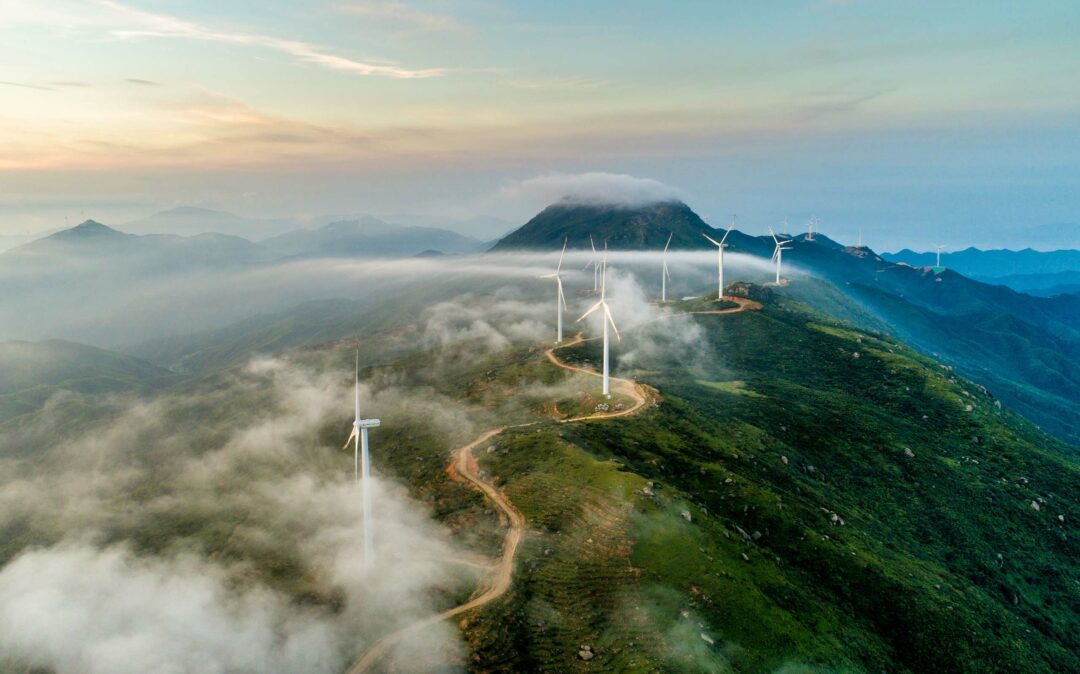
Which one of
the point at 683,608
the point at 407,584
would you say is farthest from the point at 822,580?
the point at 407,584

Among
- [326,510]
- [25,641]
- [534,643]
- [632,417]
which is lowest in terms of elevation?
[25,641]

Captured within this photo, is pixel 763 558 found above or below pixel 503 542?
below

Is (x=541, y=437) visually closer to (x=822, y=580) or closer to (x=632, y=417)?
(x=632, y=417)

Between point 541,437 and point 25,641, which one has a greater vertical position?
point 541,437

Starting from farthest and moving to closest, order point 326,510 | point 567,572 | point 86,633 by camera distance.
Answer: point 326,510 < point 86,633 < point 567,572

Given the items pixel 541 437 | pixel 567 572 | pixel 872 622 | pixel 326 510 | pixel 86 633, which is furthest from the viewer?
pixel 326 510

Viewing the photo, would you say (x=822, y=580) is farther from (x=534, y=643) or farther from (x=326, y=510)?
(x=326, y=510)

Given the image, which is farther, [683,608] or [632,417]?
[632,417]

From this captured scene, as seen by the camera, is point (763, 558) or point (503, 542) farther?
point (503, 542)
